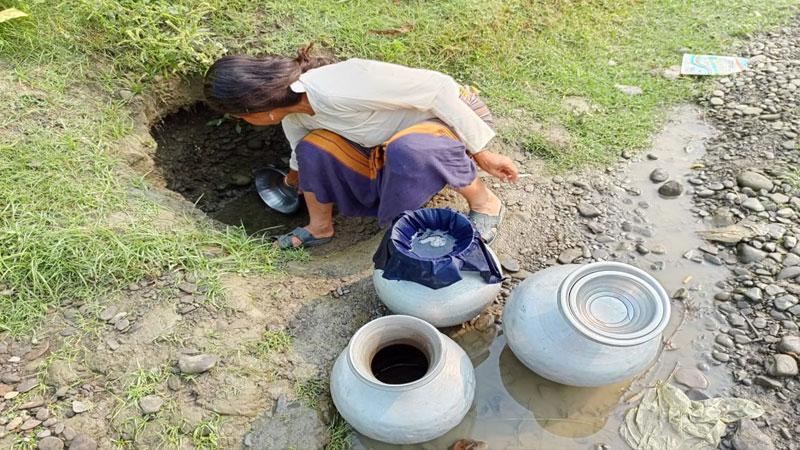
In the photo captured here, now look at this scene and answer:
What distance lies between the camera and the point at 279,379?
2609 millimetres

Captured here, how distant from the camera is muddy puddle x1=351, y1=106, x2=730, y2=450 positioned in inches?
100

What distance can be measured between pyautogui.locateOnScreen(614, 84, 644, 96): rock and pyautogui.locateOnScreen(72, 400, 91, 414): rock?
3.95 m

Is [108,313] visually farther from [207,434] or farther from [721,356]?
[721,356]

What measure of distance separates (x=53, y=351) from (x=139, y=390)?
457 millimetres

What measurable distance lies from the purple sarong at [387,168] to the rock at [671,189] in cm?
124

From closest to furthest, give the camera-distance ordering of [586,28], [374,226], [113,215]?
[113,215] → [374,226] → [586,28]

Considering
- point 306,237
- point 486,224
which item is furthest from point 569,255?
point 306,237

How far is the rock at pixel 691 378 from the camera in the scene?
8.67 feet

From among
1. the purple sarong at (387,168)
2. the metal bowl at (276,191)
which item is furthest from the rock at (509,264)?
the metal bowl at (276,191)

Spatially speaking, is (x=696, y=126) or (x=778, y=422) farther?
(x=696, y=126)

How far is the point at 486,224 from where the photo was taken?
3.26 metres

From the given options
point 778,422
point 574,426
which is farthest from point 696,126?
point 574,426

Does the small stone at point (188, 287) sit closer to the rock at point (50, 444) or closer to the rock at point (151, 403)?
the rock at point (151, 403)

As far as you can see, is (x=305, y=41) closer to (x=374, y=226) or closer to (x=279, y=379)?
(x=374, y=226)
